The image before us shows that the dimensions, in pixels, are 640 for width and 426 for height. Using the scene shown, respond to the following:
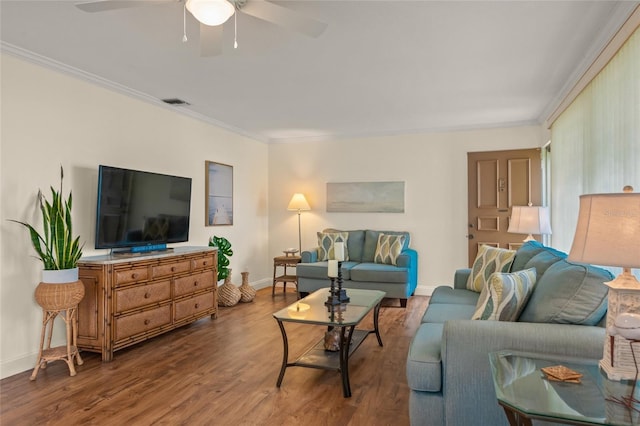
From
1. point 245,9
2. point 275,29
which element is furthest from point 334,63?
point 245,9

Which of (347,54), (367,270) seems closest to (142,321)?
(367,270)

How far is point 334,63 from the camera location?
3396mm

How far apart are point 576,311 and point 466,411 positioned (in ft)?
2.26

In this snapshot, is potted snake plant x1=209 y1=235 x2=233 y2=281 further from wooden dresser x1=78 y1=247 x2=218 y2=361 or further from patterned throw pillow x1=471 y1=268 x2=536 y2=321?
patterned throw pillow x1=471 y1=268 x2=536 y2=321

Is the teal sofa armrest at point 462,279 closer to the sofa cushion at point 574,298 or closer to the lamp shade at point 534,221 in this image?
the lamp shade at point 534,221

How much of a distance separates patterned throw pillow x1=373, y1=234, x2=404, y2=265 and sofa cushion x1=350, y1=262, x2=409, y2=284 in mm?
248

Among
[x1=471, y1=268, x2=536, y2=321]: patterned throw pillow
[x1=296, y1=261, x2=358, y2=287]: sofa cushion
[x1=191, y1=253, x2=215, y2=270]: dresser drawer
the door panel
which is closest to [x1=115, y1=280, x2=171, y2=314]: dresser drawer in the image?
[x1=191, y1=253, x2=215, y2=270]: dresser drawer

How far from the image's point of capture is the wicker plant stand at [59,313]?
2984 mm

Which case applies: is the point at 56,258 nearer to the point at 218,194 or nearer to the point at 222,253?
the point at 222,253

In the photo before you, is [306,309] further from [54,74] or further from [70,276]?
[54,74]

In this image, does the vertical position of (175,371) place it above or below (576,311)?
below

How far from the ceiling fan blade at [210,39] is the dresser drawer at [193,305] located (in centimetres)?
250

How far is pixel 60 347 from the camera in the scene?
3.18m

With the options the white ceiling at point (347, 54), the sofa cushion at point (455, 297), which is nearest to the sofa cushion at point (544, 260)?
the sofa cushion at point (455, 297)
